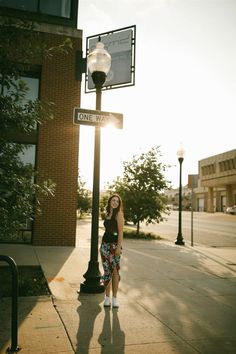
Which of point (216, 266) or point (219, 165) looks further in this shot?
point (219, 165)

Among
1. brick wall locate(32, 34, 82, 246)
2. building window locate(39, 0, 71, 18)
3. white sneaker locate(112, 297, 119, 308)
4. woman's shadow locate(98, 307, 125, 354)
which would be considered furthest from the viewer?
building window locate(39, 0, 71, 18)

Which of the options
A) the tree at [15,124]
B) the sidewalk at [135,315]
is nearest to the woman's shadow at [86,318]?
the sidewalk at [135,315]

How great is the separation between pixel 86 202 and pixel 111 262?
28104mm

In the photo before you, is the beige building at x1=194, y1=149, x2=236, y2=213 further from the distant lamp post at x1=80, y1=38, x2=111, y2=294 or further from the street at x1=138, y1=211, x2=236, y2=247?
the distant lamp post at x1=80, y1=38, x2=111, y2=294

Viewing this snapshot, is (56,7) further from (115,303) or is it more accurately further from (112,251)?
(115,303)

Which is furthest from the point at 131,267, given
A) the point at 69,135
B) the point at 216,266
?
the point at 69,135

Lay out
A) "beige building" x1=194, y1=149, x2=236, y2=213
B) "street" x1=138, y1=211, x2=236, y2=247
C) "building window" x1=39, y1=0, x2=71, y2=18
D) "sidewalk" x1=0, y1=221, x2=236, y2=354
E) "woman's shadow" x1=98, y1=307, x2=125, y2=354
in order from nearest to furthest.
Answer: "woman's shadow" x1=98, y1=307, x2=125, y2=354
"sidewalk" x1=0, y1=221, x2=236, y2=354
"building window" x1=39, y1=0, x2=71, y2=18
"street" x1=138, y1=211, x2=236, y2=247
"beige building" x1=194, y1=149, x2=236, y2=213

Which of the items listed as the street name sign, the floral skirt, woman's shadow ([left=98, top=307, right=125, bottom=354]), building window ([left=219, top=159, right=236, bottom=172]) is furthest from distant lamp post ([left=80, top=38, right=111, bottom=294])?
building window ([left=219, top=159, right=236, bottom=172])

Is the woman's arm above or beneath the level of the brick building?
beneath

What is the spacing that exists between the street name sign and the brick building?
5.41m

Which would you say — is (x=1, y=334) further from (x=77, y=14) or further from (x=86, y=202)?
(x=86, y=202)

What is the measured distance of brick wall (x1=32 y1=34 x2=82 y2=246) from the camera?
36.8 feet

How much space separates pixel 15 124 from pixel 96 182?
1.91m

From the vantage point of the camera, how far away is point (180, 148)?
15383mm
